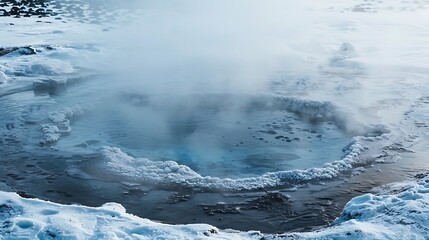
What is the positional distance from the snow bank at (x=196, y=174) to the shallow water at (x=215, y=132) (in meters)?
0.03

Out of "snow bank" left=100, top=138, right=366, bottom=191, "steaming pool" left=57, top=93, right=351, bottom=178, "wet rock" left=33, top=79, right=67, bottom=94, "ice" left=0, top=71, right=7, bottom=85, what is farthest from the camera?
"ice" left=0, top=71, right=7, bottom=85

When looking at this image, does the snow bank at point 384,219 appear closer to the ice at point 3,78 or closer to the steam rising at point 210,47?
the steam rising at point 210,47

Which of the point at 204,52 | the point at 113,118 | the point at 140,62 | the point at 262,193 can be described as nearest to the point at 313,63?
the point at 204,52

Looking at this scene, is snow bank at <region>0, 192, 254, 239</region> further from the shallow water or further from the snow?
the shallow water

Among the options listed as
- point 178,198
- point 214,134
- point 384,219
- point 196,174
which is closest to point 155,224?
point 178,198

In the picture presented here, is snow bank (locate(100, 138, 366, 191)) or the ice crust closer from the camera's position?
snow bank (locate(100, 138, 366, 191))

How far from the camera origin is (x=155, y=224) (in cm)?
538

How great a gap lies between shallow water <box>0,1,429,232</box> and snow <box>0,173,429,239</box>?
2.04 feet

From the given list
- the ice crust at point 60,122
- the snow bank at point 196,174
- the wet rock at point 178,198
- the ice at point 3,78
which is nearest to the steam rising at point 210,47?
the ice crust at point 60,122

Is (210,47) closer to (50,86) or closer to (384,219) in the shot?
(50,86)

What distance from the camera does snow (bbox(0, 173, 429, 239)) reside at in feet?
16.5

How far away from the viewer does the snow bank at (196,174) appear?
7098 mm

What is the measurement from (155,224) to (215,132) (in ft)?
13.1

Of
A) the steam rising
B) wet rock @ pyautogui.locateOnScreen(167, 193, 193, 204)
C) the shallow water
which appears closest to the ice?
the shallow water
